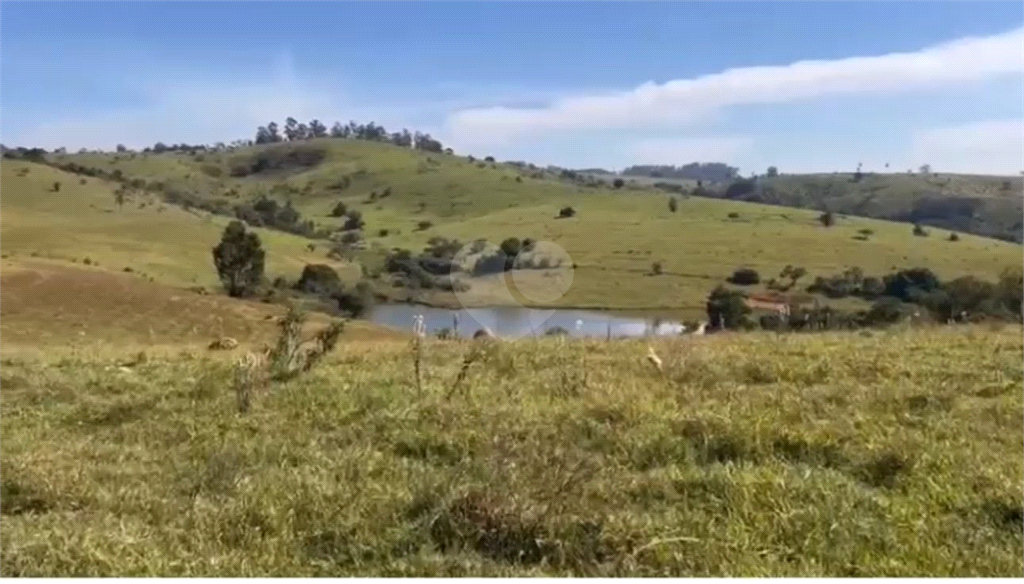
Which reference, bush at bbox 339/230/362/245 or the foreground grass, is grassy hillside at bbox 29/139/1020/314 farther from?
the foreground grass

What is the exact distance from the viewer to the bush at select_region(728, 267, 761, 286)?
5985 centimetres

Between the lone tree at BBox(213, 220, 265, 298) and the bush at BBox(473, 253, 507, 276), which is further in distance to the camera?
the lone tree at BBox(213, 220, 265, 298)

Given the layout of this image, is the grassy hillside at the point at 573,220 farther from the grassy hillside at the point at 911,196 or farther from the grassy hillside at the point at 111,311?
the grassy hillside at the point at 911,196

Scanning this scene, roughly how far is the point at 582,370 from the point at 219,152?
473ft

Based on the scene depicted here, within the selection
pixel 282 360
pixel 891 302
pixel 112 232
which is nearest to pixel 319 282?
pixel 112 232

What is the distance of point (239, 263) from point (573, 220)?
40.7 m

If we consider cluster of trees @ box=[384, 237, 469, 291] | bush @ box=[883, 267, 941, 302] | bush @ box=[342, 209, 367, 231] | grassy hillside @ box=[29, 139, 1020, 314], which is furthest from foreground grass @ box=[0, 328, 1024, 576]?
bush @ box=[342, 209, 367, 231]

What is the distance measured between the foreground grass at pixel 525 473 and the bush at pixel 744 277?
51.3 metres

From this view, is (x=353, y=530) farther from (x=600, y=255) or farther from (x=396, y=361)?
(x=600, y=255)

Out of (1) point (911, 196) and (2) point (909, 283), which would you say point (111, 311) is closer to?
(2) point (909, 283)

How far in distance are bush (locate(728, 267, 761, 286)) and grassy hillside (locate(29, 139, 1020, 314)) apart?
37.1 inches

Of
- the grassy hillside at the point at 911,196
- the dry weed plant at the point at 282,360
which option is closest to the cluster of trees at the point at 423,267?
the dry weed plant at the point at 282,360

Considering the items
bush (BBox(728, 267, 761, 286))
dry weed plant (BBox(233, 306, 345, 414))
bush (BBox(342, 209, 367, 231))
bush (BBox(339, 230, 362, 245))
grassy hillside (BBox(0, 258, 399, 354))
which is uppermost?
dry weed plant (BBox(233, 306, 345, 414))

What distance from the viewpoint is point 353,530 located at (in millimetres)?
4312
